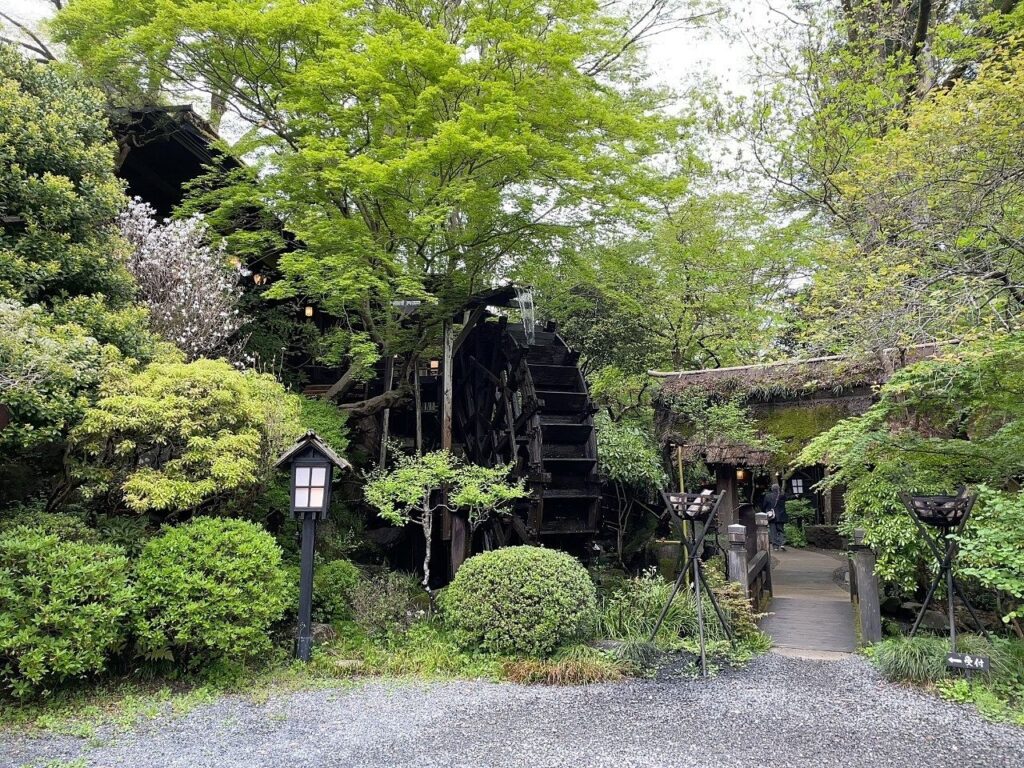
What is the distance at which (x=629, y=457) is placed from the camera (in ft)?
30.3

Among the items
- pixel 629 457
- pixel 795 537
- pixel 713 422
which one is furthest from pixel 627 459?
pixel 795 537

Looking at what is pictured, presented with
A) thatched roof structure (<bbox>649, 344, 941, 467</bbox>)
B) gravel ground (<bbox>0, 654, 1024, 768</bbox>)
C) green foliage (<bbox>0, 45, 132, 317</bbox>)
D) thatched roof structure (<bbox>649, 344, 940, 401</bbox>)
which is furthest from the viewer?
thatched roof structure (<bbox>649, 344, 941, 467</bbox>)

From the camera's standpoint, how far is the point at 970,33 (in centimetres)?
851

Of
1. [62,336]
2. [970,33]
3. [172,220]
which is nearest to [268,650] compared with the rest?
[62,336]

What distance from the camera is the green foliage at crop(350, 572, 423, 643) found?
5891mm

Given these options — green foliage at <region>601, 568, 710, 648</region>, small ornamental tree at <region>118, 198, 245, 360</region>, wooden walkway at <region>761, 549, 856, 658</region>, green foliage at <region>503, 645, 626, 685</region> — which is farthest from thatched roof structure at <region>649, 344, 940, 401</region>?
small ornamental tree at <region>118, 198, 245, 360</region>

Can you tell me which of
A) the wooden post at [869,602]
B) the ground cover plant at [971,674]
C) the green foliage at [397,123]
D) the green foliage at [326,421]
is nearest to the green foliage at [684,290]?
the green foliage at [397,123]

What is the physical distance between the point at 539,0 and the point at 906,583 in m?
6.96

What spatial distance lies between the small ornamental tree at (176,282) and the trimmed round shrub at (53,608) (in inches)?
114

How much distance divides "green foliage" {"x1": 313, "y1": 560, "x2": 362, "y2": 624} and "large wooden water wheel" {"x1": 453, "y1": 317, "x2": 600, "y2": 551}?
8.40 ft

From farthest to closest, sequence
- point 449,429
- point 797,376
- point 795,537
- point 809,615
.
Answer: point 795,537
point 449,429
point 797,376
point 809,615

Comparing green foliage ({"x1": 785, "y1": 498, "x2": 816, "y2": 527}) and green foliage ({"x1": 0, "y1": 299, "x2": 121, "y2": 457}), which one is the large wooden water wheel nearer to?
green foliage ({"x1": 0, "y1": 299, "x2": 121, "y2": 457})

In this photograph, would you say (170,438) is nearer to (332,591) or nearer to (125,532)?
(125,532)

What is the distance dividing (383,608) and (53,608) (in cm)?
284
